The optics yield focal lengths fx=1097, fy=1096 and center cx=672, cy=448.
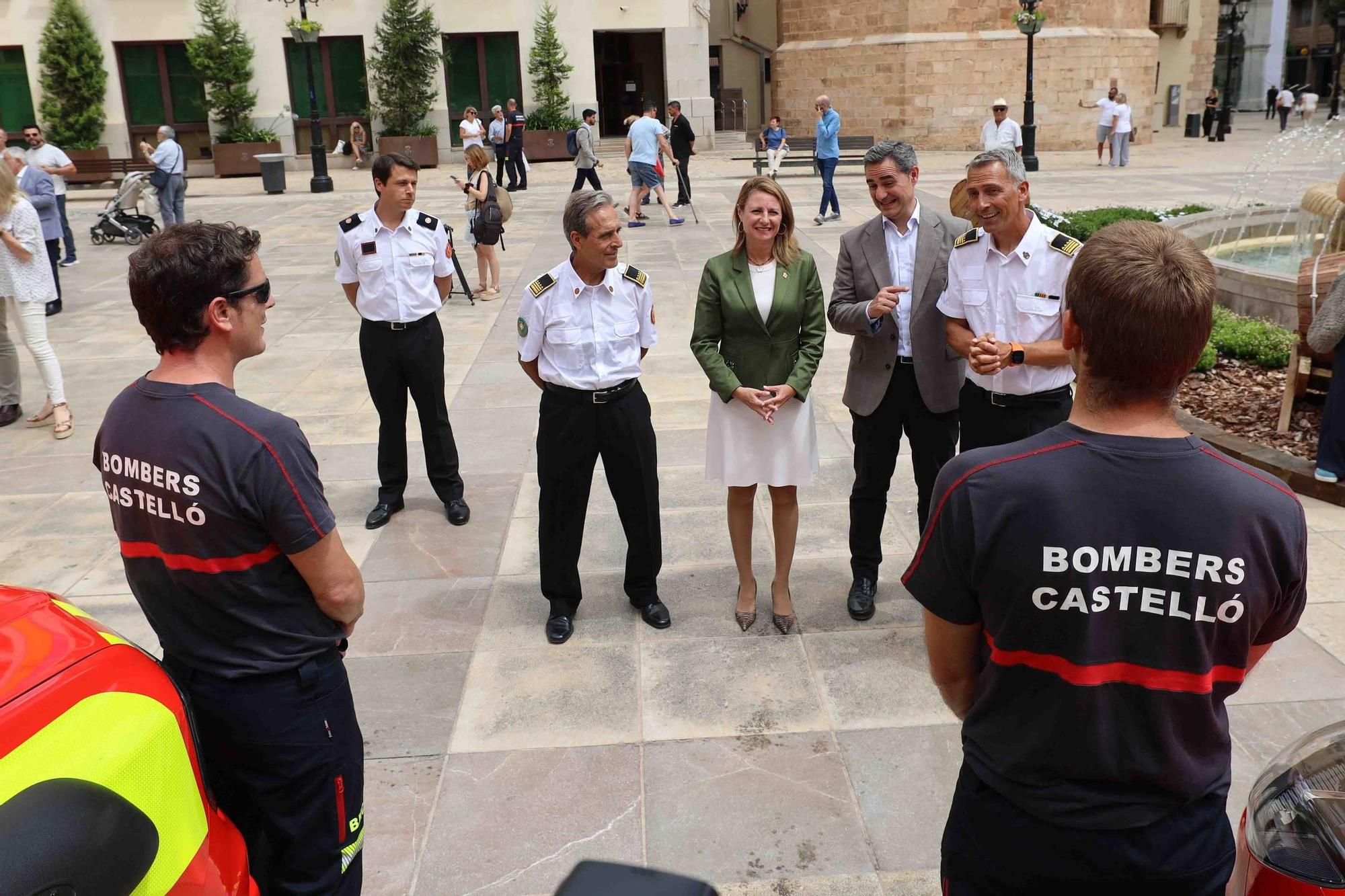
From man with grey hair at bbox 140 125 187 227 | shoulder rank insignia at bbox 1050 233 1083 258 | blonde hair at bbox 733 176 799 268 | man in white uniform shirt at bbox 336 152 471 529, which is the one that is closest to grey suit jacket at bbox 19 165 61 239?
man with grey hair at bbox 140 125 187 227

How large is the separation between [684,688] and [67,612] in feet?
8.67

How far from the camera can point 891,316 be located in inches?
188

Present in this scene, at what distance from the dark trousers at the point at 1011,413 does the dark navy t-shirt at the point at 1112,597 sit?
7.78ft

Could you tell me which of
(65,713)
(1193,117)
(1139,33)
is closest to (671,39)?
(1139,33)

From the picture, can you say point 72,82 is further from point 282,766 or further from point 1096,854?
point 1096,854

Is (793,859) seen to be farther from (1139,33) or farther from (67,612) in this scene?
(1139,33)

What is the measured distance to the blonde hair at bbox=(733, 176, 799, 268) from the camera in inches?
184

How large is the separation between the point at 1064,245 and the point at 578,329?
2.04m

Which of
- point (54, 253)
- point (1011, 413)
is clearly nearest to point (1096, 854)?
point (1011, 413)

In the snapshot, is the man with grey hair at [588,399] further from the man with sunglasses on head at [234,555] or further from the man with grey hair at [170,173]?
the man with grey hair at [170,173]

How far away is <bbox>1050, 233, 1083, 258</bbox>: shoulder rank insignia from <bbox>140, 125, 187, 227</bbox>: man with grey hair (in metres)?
15.6

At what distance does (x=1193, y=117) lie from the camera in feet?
117

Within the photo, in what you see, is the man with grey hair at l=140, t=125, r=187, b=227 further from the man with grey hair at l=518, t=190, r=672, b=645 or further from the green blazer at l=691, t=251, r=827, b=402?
the green blazer at l=691, t=251, r=827, b=402

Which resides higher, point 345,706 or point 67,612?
point 67,612
